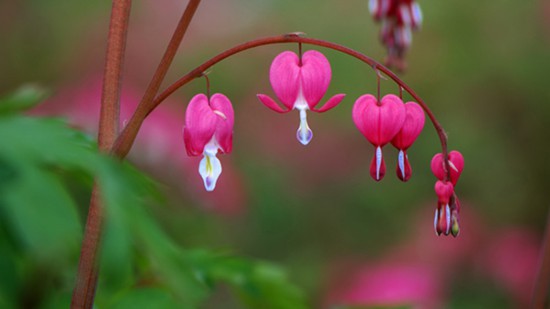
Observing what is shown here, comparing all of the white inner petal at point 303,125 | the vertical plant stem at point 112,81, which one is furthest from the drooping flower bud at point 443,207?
the vertical plant stem at point 112,81

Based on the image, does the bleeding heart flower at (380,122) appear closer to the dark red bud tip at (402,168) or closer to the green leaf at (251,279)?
the dark red bud tip at (402,168)

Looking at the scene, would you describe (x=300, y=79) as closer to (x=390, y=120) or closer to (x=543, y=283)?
(x=390, y=120)

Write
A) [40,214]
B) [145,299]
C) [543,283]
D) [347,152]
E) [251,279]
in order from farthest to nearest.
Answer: [347,152] < [543,283] < [251,279] < [145,299] < [40,214]

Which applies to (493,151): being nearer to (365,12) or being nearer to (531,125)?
(531,125)

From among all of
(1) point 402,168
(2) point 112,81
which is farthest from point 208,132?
(1) point 402,168

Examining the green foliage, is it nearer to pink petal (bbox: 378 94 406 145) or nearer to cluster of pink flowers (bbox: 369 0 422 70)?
pink petal (bbox: 378 94 406 145)

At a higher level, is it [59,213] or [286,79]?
[286,79]

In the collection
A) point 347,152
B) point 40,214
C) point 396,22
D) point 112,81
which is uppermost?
point 347,152
